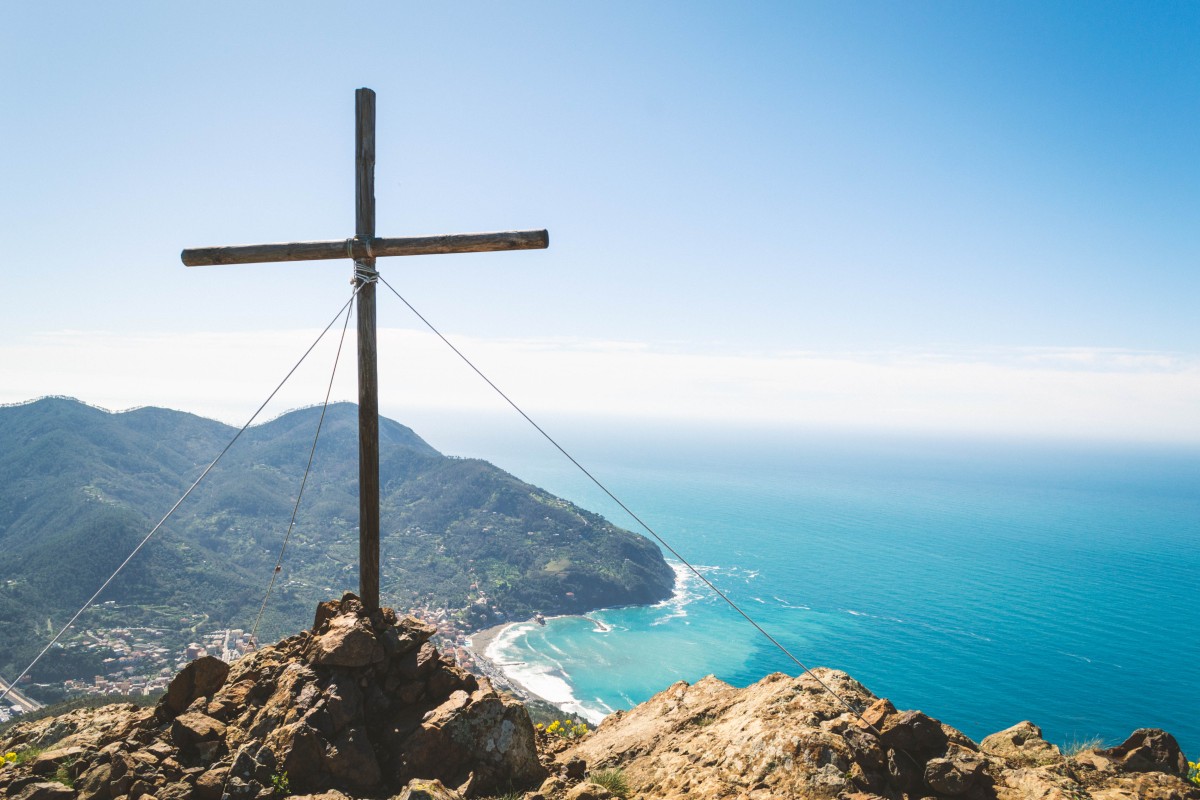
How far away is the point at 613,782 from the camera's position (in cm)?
647

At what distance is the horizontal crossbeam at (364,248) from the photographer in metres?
Result: 6.84

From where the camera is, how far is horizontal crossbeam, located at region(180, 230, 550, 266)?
6844 mm

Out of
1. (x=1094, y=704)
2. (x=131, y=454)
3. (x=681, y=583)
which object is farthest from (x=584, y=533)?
(x=131, y=454)

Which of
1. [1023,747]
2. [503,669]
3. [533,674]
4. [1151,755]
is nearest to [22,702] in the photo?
[503,669]

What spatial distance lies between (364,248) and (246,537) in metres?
159

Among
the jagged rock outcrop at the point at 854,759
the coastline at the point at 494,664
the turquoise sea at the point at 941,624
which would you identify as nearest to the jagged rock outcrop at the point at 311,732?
the jagged rock outcrop at the point at 854,759

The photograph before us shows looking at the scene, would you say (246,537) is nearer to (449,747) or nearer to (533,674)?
(533,674)

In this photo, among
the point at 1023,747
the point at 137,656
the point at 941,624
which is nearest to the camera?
the point at 1023,747

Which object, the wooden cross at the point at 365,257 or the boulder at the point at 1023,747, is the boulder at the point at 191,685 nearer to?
the wooden cross at the point at 365,257

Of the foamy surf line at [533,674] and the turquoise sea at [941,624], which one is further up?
the turquoise sea at [941,624]

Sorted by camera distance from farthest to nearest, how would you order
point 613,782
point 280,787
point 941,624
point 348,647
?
point 941,624, point 348,647, point 613,782, point 280,787

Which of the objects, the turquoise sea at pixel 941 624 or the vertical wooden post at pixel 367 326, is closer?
the vertical wooden post at pixel 367 326

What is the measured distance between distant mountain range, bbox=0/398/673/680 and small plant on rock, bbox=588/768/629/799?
97587mm

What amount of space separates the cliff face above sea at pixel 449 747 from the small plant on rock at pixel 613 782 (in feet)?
0.52
